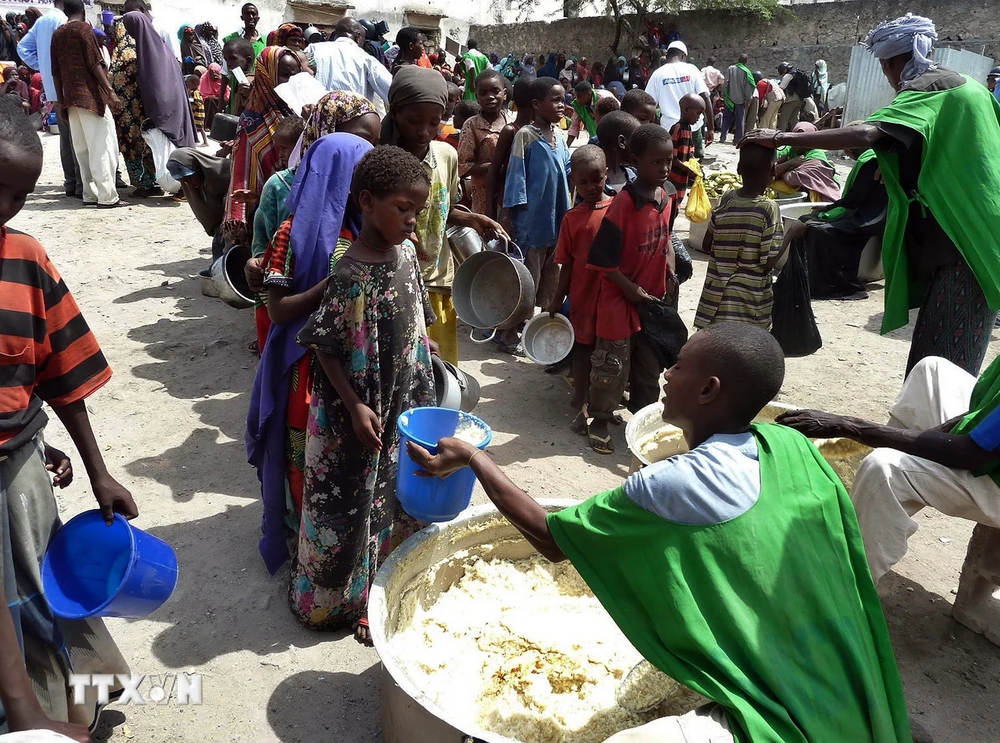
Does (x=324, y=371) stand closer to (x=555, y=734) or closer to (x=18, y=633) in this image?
(x=18, y=633)

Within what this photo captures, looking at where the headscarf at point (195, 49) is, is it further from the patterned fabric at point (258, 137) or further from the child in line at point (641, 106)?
the child in line at point (641, 106)

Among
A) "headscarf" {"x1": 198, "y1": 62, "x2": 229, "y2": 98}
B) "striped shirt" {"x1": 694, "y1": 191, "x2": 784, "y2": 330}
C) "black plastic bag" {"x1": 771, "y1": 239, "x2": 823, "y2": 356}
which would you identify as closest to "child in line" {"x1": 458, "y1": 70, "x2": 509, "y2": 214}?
"striped shirt" {"x1": 694, "y1": 191, "x2": 784, "y2": 330}

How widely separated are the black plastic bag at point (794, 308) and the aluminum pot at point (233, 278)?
9.43 feet

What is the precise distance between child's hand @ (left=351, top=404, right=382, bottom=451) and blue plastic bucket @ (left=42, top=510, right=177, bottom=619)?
70 centimetres

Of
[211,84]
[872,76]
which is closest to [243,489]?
[211,84]

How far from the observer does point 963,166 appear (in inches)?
133

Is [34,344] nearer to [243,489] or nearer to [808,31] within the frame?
[243,489]

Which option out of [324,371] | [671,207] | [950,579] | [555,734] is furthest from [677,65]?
[555,734]

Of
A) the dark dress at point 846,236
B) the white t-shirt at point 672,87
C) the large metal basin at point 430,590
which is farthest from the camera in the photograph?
the white t-shirt at point 672,87

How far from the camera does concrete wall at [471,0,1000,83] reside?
56.3 ft

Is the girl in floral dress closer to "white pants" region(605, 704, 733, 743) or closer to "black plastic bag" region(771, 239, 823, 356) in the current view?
"white pants" region(605, 704, 733, 743)

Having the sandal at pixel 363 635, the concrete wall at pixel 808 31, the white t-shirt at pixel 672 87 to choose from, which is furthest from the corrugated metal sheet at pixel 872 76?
the sandal at pixel 363 635

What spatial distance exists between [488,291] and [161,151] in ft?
20.7

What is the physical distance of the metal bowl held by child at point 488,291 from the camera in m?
4.22
